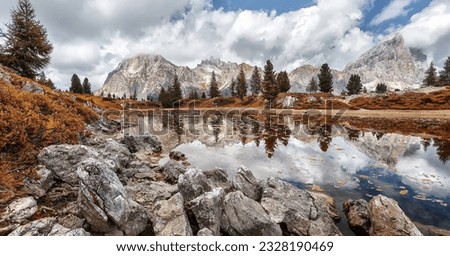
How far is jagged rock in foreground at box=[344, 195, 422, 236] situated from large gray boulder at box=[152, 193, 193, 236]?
212 inches

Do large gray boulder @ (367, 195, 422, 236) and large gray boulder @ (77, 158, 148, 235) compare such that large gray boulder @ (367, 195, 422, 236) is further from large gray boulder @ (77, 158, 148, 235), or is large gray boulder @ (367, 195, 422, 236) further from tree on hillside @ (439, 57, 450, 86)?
tree on hillside @ (439, 57, 450, 86)

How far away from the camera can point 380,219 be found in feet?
23.2

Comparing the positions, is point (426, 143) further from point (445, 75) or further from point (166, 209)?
point (445, 75)

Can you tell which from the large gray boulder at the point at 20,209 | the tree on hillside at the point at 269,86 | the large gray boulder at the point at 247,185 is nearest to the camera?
the large gray boulder at the point at 20,209

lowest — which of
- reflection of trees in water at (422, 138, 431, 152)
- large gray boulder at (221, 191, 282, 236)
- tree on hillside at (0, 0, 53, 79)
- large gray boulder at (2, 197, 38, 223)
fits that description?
large gray boulder at (221, 191, 282, 236)

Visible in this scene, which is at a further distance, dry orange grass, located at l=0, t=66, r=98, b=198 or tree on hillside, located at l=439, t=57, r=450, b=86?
tree on hillside, located at l=439, t=57, r=450, b=86

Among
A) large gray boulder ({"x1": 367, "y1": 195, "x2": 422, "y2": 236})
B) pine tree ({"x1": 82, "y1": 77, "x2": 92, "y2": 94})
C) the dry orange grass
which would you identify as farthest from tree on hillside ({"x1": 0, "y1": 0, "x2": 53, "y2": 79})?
pine tree ({"x1": 82, "y1": 77, "x2": 92, "y2": 94})

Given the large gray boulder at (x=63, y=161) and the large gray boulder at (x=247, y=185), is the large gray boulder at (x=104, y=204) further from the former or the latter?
the large gray boulder at (x=247, y=185)

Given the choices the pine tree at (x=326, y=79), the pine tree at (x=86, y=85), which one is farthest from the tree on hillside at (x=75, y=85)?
the pine tree at (x=326, y=79)

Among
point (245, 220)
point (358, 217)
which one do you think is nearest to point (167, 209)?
point (245, 220)

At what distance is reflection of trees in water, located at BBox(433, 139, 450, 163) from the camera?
15781mm

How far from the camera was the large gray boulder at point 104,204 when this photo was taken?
5820 mm

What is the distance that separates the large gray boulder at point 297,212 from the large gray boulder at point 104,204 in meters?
3.77
